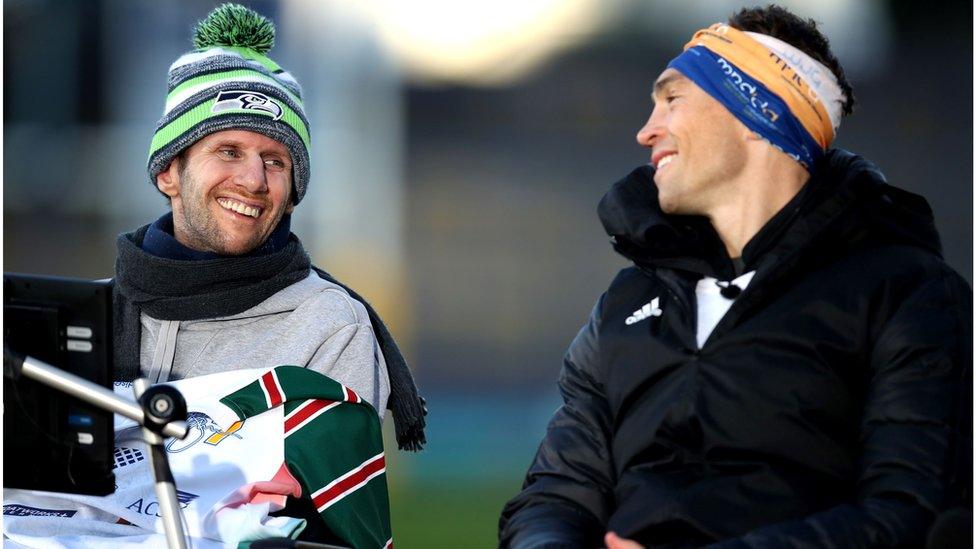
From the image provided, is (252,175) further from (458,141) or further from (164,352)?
(458,141)

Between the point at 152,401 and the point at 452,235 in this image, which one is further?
the point at 452,235

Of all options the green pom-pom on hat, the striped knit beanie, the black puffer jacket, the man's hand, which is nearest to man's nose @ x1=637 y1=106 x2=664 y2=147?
the black puffer jacket

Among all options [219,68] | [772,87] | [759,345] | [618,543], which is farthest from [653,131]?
[219,68]

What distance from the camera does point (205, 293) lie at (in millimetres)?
3012

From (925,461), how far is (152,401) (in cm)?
113

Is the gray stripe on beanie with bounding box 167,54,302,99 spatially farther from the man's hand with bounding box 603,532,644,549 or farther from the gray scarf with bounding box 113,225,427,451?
the man's hand with bounding box 603,532,644,549

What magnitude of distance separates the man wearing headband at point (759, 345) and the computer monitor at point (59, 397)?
0.74 metres

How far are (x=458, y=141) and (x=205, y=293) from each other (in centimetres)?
504

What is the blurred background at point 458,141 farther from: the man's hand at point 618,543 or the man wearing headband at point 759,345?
the man's hand at point 618,543

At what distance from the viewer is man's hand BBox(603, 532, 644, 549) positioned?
2275 mm

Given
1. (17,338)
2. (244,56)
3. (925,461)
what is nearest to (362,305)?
(244,56)

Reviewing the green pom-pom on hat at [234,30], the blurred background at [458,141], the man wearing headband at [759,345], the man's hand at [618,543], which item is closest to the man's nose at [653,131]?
the man wearing headband at [759,345]

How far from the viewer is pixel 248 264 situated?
3000mm

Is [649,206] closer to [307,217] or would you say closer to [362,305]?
[362,305]
